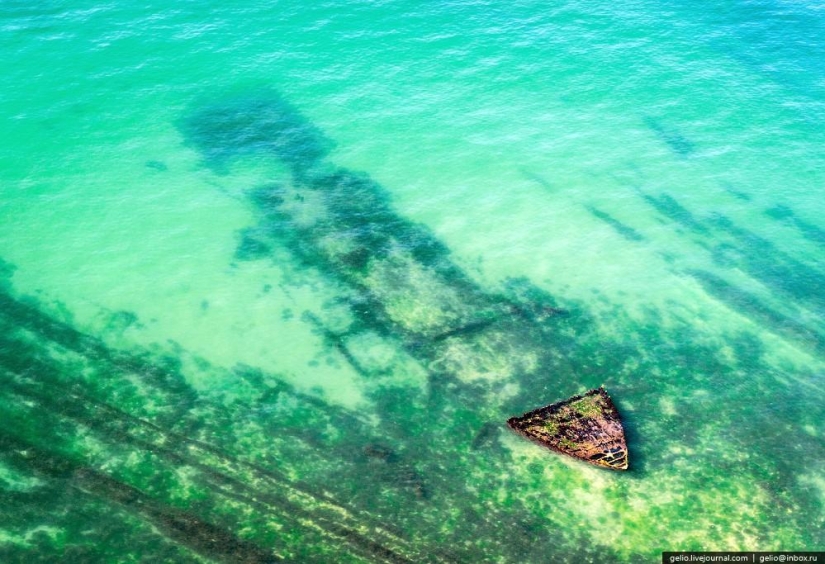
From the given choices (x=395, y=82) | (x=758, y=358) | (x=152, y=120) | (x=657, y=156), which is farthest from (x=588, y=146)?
(x=152, y=120)

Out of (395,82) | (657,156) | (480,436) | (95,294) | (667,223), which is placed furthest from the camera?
(395,82)

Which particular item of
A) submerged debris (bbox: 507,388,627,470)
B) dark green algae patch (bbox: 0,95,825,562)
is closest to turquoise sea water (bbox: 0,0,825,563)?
dark green algae patch (bbox: 0,95,825,562)

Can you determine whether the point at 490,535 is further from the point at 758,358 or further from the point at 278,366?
the point at 758,358

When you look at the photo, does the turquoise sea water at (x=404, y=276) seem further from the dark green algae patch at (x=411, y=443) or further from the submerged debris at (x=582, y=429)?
the submerged debris at (x=582, y=429)

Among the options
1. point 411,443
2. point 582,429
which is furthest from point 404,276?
point 582,429

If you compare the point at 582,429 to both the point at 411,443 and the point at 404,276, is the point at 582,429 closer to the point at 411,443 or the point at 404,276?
the point at 411,443

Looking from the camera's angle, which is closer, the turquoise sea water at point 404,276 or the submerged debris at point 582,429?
the turquoise sea water at point 404,276

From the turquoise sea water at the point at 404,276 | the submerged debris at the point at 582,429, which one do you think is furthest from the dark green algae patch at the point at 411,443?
the submerged debris at the point at 582,429
